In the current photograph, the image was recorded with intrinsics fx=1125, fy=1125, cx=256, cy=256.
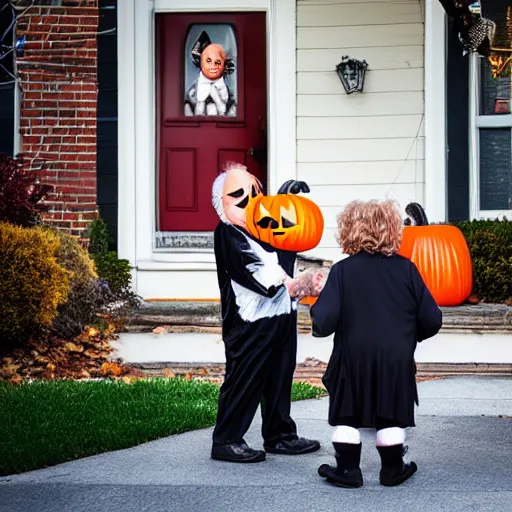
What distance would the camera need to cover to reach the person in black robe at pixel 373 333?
495 cm

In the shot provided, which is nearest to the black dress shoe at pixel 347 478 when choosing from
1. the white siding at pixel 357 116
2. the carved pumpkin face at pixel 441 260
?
the carved pumpkin face at pixel 441 260

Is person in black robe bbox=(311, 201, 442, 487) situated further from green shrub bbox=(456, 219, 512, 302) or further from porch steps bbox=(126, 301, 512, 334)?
green shrub bbox=(456, 219, 512, 302)

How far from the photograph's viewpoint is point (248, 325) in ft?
17.8

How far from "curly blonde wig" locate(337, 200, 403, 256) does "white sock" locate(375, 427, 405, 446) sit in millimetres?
780

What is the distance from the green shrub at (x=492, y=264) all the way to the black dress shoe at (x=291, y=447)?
15.6 ft

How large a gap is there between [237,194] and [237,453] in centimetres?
126

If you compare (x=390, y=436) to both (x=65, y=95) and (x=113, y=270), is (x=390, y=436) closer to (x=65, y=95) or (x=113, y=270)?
(x=113, y=270)

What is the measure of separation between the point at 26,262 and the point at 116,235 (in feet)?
7.17

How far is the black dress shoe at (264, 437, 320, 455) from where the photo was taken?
18.5ft

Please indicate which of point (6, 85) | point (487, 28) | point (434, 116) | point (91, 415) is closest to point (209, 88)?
point (6, 85)

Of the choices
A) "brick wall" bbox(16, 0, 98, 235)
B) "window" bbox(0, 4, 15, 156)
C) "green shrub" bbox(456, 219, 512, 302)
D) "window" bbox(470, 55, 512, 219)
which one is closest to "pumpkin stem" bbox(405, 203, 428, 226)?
"green shrub" bbox(456, 219, 512, 302)

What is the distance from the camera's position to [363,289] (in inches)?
196

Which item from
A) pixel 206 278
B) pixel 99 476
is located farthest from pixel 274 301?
pixel 206 278

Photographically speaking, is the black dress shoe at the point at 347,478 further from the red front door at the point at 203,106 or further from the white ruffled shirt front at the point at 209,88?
the white ruffled shirt front at the point at 209,88
